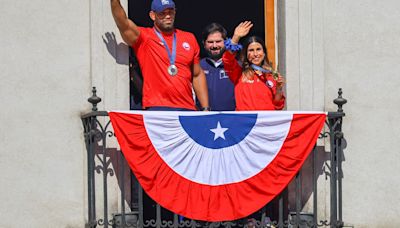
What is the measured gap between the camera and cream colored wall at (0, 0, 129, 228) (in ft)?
31.4

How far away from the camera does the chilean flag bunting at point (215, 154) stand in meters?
9.30

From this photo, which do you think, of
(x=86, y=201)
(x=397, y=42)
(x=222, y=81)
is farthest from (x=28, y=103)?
(x=397, y=42)

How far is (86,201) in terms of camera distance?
31.6 feet

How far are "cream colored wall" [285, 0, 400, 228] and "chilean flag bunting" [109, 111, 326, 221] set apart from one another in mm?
601

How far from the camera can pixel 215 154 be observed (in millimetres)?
9406

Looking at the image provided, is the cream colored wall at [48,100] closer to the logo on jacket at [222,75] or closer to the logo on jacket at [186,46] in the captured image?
the logo on jacket at [186,46]

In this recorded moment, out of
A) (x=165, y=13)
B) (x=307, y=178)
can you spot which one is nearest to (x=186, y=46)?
(x=165, y=13)

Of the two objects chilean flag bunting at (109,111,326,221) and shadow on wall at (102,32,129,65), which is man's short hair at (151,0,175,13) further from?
chilean flag bunting at (109,111,326,221)

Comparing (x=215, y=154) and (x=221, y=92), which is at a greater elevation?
(x=221, y=92)

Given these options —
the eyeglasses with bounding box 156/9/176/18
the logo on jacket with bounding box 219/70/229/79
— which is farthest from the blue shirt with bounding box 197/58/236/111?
the eyeglasses with bounding box 156/9/176/18

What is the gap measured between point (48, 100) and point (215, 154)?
159 centimetres

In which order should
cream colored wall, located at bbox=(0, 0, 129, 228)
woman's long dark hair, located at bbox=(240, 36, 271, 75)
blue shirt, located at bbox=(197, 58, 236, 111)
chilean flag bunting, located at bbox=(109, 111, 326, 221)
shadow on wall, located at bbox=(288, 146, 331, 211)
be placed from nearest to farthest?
chilean flag bunting, located at bbox=(109, 111, 326, 221) → cream colored wall, located at bbox=(0, 0, 129, 228) → woman's long dark hair, located at bbox=(240, 36, 271, 75) → shadow on wall, located at bbox=(288, 146, 331, 211) → blue shirt, located at bbox=(197, 58, 236, 111)

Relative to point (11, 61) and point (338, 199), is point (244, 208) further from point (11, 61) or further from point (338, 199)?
point (11, 61)

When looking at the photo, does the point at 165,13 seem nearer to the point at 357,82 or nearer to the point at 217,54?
the point at 217,54
